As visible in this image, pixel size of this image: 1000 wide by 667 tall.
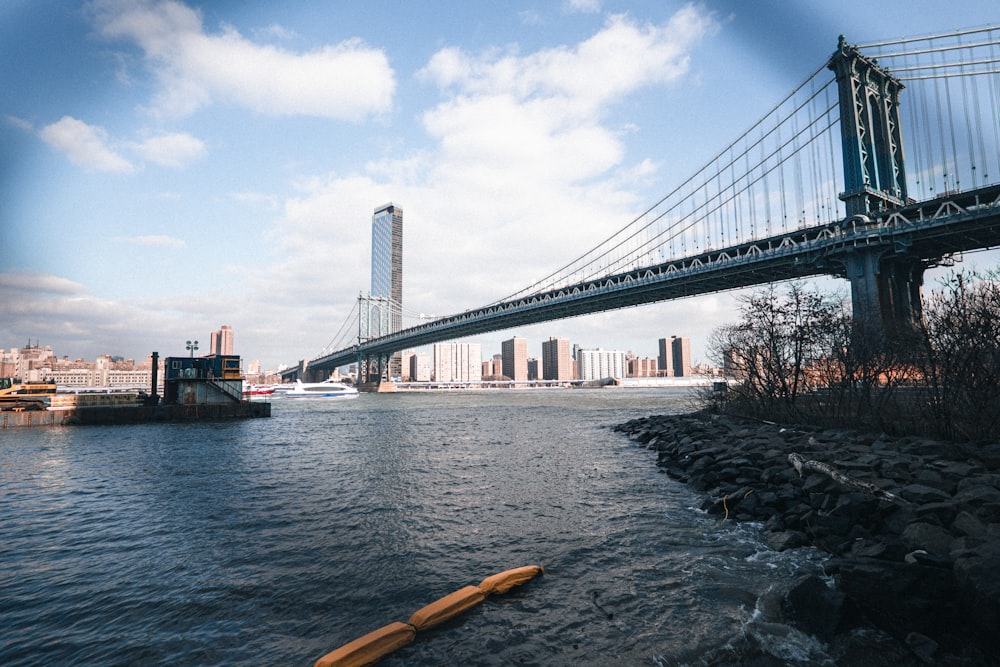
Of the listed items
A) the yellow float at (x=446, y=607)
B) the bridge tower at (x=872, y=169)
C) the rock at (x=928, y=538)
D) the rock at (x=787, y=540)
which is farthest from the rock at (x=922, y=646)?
the bridge tower at (x=872, y=169)

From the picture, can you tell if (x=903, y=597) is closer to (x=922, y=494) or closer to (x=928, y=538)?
(x=928, y=538)

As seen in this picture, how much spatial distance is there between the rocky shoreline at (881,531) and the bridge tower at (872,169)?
31.9m

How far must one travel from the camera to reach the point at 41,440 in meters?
30.2

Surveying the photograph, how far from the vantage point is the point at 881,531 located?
8156mm

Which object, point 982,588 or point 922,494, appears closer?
point 982,588

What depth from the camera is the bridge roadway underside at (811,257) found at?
3656 cm

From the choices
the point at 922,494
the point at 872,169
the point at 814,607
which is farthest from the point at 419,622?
the point at 872,169

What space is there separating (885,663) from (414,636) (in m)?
5.17

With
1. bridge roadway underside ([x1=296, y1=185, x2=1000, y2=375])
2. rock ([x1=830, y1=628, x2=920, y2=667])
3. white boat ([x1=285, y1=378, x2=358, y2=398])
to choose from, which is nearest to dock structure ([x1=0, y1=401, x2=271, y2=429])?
bridge roadway underside ([x1=296, y1=185, x2=1000, y2=375])

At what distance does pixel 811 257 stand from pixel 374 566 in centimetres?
4818

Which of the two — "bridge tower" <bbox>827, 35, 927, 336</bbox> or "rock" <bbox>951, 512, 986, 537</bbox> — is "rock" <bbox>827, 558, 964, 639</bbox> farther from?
"bridge tower" <bbox>827, 35, 927, 336</bbox>

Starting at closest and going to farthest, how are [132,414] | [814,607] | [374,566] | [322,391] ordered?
1. [814,607]
2. [374,566]
3. [132,414]
4. [322,391]

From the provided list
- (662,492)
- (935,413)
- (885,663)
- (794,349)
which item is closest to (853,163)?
(794,349)

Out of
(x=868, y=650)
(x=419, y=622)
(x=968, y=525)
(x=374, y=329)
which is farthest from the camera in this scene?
(x=374, y=329)
